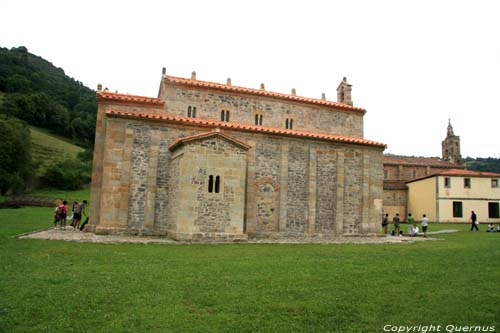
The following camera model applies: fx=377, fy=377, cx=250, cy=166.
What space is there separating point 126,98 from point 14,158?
1513 inches

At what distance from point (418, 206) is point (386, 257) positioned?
37.9 m

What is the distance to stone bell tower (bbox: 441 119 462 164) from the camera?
61.4 metres

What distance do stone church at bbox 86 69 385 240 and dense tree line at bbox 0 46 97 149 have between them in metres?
66.0

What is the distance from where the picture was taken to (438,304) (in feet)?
22.5

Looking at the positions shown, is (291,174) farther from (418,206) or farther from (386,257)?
(418,206)

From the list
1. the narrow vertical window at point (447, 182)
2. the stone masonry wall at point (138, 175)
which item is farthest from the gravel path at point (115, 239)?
the narrow vertical window at point (447, 182)

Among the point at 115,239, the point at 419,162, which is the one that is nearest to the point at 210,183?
the point at 115,239

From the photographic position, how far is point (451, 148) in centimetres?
6225

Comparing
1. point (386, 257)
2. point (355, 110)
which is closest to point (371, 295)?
point (386, 257)

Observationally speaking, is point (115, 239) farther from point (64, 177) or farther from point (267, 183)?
point (64, 177)


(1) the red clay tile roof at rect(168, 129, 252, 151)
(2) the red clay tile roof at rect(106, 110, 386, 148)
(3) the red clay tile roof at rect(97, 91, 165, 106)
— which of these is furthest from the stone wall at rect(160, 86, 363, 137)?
(1) the red clay tile roof at rect(168, 129, 252, 151)

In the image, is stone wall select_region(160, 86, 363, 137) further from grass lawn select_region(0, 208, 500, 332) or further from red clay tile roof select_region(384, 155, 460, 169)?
red clay tile roof select_region(384, 155, 460, 169)

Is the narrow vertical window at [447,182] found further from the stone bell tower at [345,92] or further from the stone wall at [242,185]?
the stone wall at [242,185]

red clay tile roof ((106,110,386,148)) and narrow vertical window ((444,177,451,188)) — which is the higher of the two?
red clay tile roof ((106,110,386,148))
